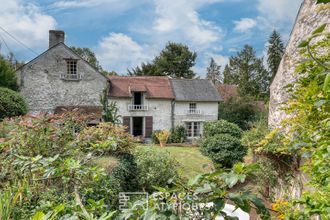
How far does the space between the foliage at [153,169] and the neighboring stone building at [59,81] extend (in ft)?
46.2

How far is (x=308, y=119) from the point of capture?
3.05 meters

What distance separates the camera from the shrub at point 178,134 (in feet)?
81.8

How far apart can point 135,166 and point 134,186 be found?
63 cm

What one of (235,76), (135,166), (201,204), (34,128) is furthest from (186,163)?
(235,76)

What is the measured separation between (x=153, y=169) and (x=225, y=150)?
195 inches

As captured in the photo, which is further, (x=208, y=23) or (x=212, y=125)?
(x=212, y=125)

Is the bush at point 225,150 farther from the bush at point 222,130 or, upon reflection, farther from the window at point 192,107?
the window at point 192,107

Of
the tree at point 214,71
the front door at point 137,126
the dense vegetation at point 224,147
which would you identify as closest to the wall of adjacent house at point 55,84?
the front door at point 137,126

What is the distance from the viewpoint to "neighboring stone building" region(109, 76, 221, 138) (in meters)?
24.7

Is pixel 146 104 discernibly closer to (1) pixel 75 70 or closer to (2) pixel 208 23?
(1) pixel 75 70

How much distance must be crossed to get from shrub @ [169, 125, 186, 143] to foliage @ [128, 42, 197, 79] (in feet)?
56.1

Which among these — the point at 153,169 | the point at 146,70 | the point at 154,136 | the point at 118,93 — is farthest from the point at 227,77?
the point at 153,169

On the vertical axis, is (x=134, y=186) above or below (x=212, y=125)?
below

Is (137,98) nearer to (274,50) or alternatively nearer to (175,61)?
(175,61)
